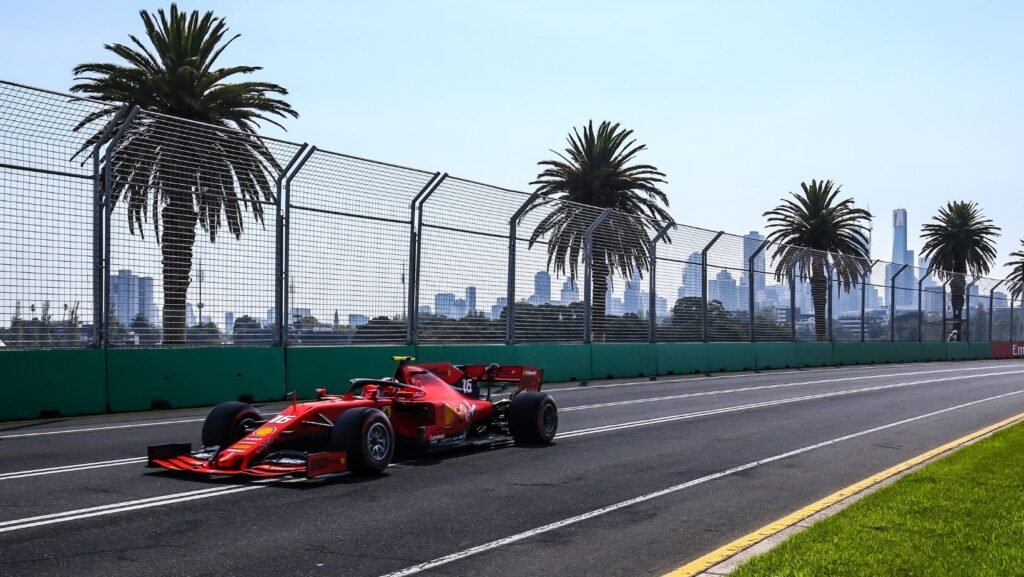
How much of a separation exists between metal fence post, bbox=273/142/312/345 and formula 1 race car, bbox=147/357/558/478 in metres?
6.76

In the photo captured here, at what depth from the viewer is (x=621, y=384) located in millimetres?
22672

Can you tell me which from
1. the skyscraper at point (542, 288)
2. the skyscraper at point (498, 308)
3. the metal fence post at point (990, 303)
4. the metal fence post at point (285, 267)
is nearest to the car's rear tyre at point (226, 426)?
the metal fence post at point (285, 267)

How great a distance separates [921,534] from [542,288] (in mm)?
17376

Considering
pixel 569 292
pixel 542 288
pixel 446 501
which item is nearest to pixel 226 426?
pixel 446 501

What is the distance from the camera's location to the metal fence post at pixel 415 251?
19.8 metres

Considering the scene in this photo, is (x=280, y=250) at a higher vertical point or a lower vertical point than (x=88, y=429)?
higher

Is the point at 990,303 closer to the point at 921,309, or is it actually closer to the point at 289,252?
the point at 921,309

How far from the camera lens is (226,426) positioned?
9062 mm

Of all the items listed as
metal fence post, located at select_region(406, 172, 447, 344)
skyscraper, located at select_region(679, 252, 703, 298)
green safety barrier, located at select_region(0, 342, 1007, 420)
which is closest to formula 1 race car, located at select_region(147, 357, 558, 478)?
green safety barrier, located at select_region(0, 342, 1007, 420)

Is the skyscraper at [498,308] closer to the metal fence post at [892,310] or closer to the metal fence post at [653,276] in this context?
the metal fence post at [653,276]

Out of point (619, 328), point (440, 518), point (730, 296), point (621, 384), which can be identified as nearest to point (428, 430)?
point (440, 518)

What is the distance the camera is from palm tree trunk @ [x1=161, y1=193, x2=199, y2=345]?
15500 millimetres

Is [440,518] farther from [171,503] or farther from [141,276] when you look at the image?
[141,276]

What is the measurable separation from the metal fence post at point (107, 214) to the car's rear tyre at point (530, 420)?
658 cm
